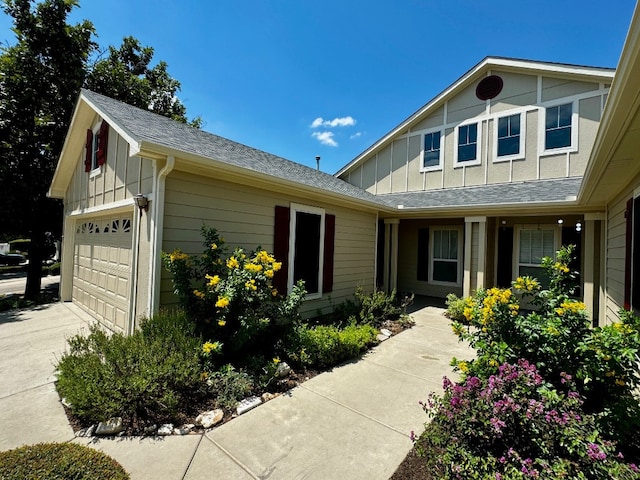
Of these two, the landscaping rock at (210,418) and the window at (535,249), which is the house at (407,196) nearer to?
the window at (535,249)

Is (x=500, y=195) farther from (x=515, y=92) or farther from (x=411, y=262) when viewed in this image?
(x=411, y=262)

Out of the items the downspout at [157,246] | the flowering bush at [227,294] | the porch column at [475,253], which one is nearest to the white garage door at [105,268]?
the downspout at [157,246]

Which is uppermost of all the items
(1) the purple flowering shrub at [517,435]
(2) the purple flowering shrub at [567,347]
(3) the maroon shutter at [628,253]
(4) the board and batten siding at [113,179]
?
(4) the board and batten siding at [113,179]

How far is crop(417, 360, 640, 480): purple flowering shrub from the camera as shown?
1927 millimetres

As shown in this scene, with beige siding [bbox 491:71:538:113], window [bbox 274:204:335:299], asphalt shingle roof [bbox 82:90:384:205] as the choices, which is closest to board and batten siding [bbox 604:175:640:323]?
beige siding [bbox 491:71:538:113]

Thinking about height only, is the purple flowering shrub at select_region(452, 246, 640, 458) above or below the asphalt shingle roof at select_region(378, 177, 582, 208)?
below

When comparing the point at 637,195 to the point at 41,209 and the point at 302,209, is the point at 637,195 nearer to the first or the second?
the point at 302,209

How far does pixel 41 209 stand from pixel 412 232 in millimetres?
13146

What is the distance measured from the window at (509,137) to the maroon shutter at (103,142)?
10.6 meters

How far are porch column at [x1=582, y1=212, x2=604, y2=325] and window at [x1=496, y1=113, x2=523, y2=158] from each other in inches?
121

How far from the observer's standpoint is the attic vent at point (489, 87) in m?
9.41

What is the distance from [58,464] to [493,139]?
451 inches

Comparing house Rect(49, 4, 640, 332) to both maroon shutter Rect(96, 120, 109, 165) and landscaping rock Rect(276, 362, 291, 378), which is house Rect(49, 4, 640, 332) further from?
landscaping rock Rect(276, 362, 291, 378)

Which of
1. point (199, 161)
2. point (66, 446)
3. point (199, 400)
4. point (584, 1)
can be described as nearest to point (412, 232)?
point (584, 1)
